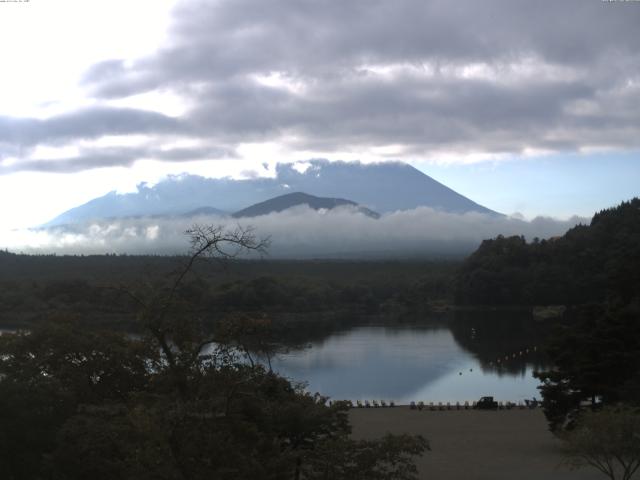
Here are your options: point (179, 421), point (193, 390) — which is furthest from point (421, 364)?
point (179, 421)

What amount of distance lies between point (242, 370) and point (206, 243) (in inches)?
38.3

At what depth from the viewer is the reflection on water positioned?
21.8 meters

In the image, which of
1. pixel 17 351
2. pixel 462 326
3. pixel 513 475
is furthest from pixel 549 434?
pixel 462 326

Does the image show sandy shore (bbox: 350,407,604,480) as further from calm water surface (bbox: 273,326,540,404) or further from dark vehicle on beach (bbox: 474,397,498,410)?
calm water surface (bbox: 273,326,540,404)

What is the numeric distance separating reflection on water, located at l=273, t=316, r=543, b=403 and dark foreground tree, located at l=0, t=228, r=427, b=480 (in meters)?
10.2

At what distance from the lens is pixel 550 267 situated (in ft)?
152

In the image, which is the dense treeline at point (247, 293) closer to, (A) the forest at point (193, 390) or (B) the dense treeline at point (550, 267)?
(B) the dense treeline at point (550, 267)

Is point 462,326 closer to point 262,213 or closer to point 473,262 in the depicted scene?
point 473,262

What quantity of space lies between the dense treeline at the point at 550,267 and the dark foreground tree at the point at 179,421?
3891cm

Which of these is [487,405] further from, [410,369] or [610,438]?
[610,438]

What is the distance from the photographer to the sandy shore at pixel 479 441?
10719 millimetres

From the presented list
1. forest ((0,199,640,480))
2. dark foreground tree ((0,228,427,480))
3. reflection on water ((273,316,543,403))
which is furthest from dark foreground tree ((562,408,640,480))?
reflection on water ((273,316,543,403))

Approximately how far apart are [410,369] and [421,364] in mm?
1157

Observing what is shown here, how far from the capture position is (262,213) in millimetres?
153625
